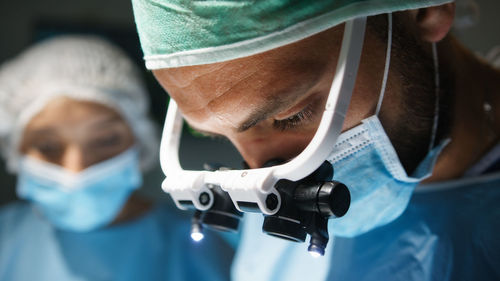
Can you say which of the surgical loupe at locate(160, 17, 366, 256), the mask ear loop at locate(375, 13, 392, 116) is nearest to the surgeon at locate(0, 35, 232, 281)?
the surgical loupe at locate(160, 17, 366, 256)

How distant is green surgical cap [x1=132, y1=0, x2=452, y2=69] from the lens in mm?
794

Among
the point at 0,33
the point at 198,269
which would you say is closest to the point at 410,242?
the point at 198,269

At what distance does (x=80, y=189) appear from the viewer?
2.12 meters

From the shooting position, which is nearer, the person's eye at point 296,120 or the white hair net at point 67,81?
the person's eye at point 296,120

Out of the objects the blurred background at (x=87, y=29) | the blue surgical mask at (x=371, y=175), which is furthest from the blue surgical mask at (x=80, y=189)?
the blue surgical mask at (x=371, y=175)

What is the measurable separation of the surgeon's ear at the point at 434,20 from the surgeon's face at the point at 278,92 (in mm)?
138

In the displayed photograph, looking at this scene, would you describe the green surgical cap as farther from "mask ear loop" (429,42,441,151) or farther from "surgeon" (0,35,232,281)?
"surgeon" (0,35,232,281)

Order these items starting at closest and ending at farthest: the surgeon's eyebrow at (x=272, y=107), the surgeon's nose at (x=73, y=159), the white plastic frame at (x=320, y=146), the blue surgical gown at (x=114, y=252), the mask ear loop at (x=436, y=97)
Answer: the white plastic frame at (x=320, y=146)
the surgeon's eyebrow at (x=272, y=107)
the mask ear loop at (x=436, y=97)
the surgeon's nose at (x=73, y=159)
the blue surgical gown at (x=114, y=252)

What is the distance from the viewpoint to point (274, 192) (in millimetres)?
839

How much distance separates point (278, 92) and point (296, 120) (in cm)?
8

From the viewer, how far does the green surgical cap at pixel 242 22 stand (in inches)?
31.3

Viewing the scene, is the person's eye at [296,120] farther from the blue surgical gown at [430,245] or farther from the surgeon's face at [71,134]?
the surgeon's face at [71,134]

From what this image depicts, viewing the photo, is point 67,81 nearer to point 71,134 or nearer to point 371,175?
point 71,134

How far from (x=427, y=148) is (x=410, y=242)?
26 centimetres
